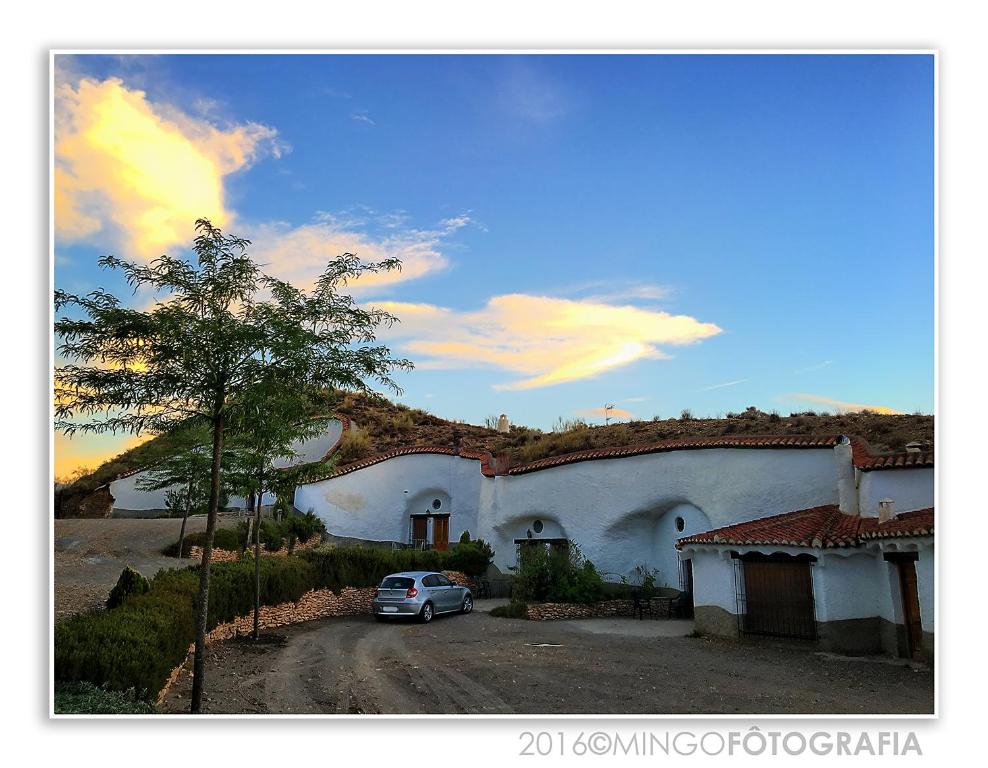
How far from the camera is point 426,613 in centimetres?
1559

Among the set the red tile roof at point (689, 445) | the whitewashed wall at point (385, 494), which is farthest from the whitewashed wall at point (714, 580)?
the whitewashed wall at point (385, 494)

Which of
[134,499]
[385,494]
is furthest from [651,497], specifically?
[134,499]

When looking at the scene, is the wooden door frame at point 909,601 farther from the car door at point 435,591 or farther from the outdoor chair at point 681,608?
the car door at point 435,591

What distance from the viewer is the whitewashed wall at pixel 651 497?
1619 centimetres

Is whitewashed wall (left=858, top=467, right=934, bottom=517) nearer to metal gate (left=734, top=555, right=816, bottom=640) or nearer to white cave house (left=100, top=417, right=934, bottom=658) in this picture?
white cave house (left=100, top=417, right=934, bottom=658)

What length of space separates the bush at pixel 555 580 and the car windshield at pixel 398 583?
3.06m

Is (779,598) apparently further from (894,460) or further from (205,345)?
(205,345)

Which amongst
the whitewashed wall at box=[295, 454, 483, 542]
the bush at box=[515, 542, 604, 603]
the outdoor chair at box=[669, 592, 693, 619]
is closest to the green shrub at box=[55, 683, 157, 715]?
the bush at box=[515, 542, 604, 603]

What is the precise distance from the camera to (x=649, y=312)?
12.6 meters

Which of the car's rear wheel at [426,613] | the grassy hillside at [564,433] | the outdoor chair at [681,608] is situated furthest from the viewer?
the grassy hillside at [564,433]

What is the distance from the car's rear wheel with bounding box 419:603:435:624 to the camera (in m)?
15.5

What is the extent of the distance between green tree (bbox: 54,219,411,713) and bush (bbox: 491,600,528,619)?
1001 centimetres
